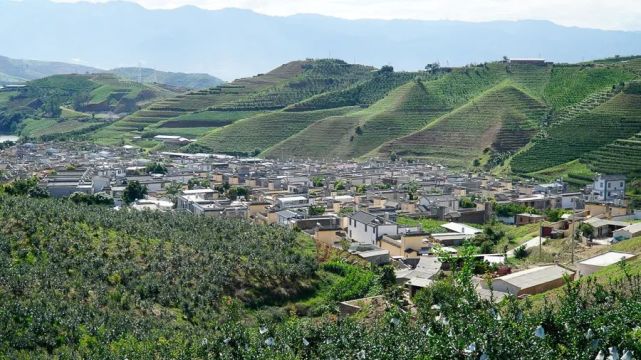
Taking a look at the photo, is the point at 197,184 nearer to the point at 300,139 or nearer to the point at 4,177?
the point at 4,177

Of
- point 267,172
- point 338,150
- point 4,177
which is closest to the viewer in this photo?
point 4,177

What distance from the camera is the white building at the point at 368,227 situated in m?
36.5

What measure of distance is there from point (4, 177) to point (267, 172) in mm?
21082

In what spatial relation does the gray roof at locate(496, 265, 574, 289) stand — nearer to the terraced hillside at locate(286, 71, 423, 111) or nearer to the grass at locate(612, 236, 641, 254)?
the grass at locate(612, 236, 641, 254)

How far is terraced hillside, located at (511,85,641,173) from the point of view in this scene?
6338 cm

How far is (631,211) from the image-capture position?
39906 millimetres

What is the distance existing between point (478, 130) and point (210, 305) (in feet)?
183

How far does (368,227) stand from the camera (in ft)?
121

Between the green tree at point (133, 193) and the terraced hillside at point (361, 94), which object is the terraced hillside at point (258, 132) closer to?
the terraced hillside at point (361, 94)

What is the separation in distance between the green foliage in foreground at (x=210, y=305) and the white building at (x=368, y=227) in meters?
5.62

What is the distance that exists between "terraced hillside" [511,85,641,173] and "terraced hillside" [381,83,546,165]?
468cm

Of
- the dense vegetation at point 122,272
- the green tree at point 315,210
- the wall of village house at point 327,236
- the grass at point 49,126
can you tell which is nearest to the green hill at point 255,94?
the grass at point 49,126

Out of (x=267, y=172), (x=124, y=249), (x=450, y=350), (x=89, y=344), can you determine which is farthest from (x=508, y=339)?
(x=267, y=172)

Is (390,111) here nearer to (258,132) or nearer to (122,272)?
(258,132)
